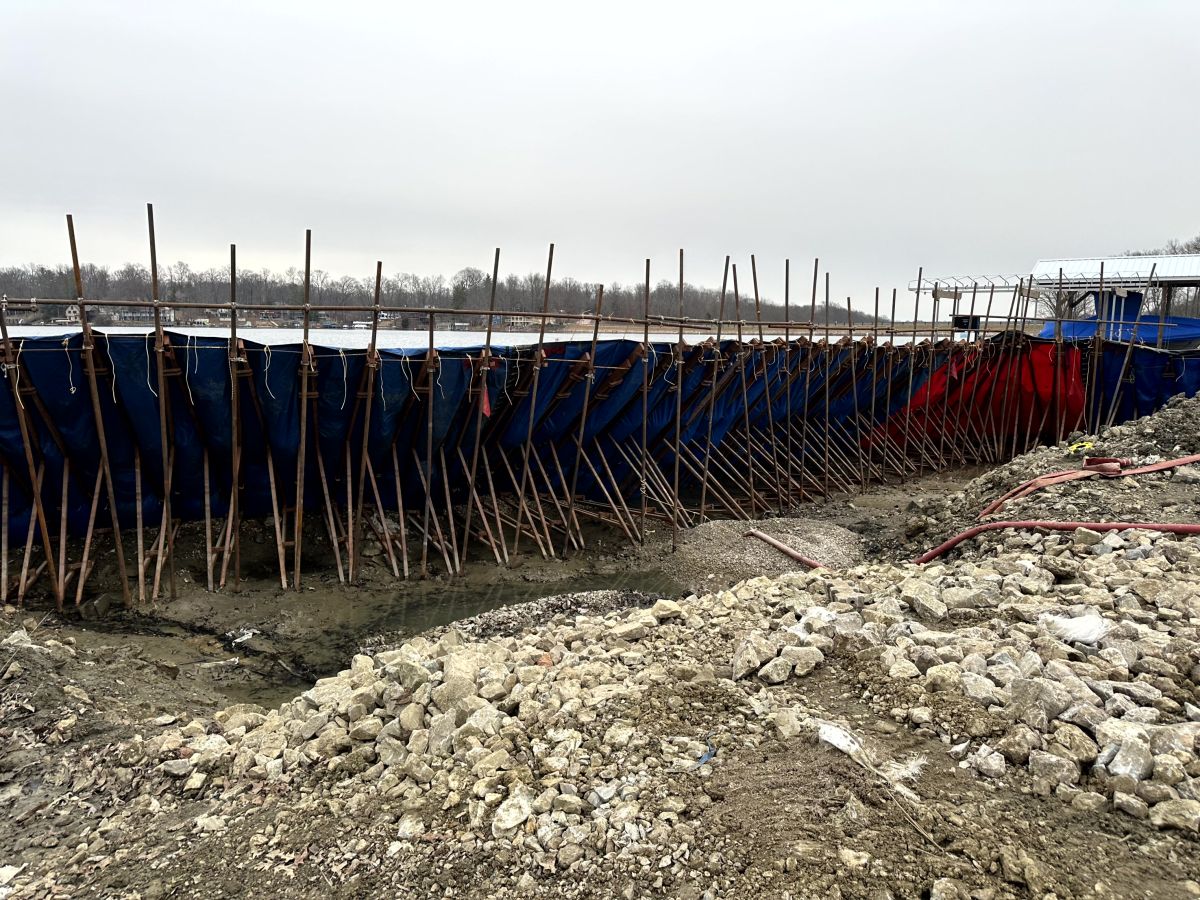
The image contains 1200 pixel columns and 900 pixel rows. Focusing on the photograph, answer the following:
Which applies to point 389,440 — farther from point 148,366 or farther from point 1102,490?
point 1102,490

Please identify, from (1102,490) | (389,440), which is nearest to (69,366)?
(389,440)

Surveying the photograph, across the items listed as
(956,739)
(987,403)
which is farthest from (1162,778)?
(987,403)

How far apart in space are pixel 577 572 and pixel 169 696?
5.12m

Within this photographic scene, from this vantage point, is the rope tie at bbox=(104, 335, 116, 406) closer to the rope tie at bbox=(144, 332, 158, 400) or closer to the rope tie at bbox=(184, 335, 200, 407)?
the rope tie at bbox=(144, 332, 158, 400)

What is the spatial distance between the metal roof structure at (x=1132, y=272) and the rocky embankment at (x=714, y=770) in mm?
26995

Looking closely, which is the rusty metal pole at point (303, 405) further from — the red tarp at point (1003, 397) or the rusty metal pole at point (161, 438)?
the red tarp at point (1003, 397)

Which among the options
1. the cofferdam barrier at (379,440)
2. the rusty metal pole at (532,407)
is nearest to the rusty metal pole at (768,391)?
the cofferdam barrier at (379,440)

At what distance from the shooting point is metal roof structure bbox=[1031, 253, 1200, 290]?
1080 inches

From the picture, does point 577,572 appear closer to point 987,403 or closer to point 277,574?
point 277,574

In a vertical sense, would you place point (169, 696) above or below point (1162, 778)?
below

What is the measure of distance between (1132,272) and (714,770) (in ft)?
109

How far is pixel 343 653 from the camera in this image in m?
7.23

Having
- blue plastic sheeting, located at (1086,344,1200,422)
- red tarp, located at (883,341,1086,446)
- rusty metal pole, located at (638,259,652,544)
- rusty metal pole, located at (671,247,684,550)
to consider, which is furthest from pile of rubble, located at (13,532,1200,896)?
blue plastic sheeting, located at (1086,344,1200,422)

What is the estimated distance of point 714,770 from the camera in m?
3.24
